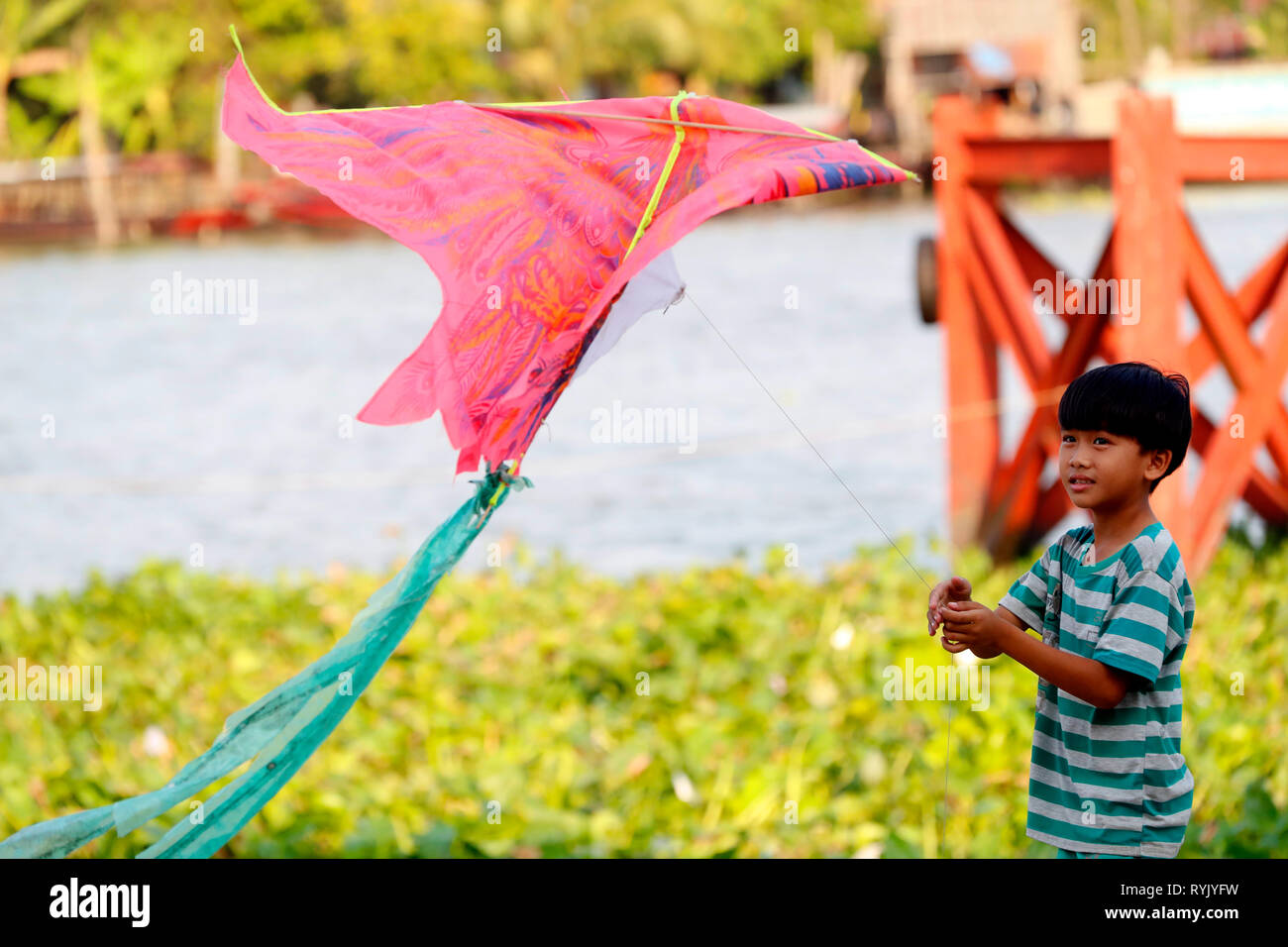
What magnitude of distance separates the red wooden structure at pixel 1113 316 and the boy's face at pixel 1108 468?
335cm

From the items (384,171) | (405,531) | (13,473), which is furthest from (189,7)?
(384,171)

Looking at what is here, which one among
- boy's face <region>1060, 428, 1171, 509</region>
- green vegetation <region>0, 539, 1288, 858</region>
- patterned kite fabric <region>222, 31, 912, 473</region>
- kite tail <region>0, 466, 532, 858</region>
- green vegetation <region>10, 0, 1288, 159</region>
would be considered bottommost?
green vegetation <region>0, 539, 1288, 858</region>

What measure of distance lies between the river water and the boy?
38 cm

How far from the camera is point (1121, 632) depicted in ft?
6.76

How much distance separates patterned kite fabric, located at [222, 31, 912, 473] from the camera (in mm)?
2416

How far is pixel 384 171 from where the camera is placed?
2459 mm

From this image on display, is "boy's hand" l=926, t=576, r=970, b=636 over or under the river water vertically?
under

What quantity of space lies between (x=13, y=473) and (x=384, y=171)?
1245cm
